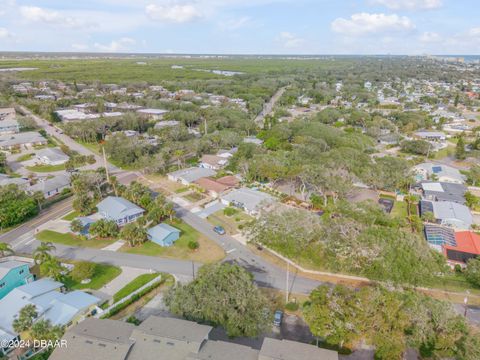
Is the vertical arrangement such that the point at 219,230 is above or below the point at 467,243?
below

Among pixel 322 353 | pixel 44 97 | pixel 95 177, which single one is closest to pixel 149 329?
pixel 322 353

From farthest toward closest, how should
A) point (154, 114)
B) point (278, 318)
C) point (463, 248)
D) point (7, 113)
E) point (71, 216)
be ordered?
point (154, 114) → point (7, 113) → point (71, 216) → point (463, 248) → point (278, 318)

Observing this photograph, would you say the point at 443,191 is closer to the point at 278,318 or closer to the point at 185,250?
the point at 278,318

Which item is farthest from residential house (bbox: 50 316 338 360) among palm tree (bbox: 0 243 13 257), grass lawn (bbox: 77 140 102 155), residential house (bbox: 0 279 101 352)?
grass lawn (bbox: 77 140 102 155)

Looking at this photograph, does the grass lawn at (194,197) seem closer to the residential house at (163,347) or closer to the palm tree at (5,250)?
the palm tree at (5,250)

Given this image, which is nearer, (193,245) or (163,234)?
(193,245)

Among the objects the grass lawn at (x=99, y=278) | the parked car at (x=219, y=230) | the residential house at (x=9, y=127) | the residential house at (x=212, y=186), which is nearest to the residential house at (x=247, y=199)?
the residential house at (x=212, y=186)

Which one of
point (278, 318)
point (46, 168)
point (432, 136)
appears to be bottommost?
point (46, 168)

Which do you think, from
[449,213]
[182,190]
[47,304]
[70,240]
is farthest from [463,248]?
[70,240]
